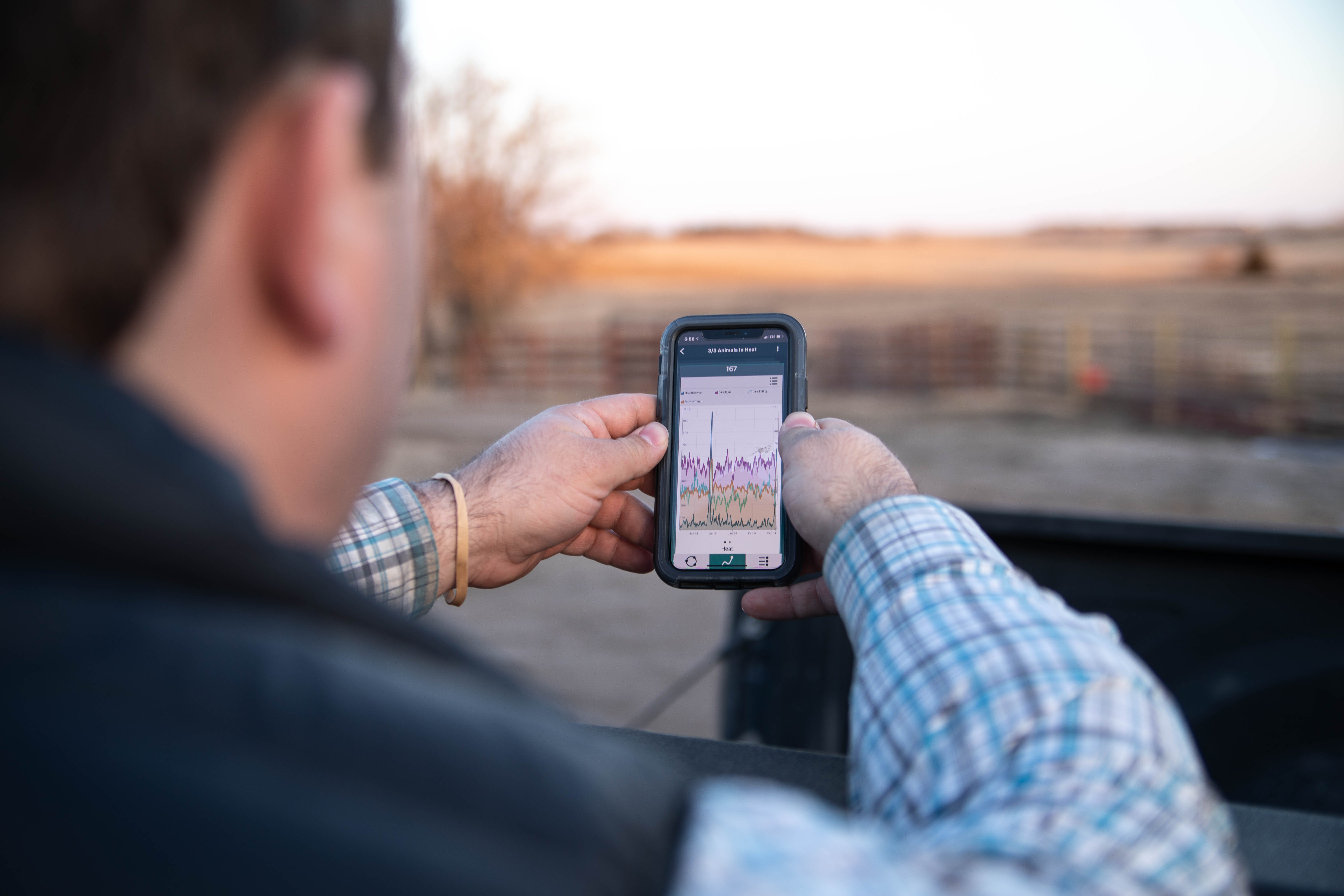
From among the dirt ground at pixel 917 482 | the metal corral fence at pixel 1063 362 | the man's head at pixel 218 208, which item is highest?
the man's head at pixel 218 208

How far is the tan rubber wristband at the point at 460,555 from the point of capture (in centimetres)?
154

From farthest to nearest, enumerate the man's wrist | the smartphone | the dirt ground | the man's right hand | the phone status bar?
the dirt ground → the phone status bar → the smartphone → the man's wrist → the man's right hand

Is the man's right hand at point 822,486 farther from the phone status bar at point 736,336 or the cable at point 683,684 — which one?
the cable at point 683,684

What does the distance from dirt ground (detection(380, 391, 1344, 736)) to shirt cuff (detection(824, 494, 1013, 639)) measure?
1.54ft

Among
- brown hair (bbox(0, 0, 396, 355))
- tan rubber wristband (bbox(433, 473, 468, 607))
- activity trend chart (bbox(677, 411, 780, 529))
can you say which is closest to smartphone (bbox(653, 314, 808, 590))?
activity trend chart (bbox(677, 411, 780, 529))

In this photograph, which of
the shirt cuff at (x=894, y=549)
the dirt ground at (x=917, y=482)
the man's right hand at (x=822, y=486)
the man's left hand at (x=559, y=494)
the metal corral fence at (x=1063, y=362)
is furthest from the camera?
the metal corral fence at (x=1063, y=362)

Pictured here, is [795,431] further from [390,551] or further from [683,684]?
[683,684]

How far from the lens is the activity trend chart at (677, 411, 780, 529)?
177 centimetres

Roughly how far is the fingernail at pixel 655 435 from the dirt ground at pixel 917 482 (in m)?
0.57

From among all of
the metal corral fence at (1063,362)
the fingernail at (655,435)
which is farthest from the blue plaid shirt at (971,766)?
→ the metal corral fence at (1063,362)

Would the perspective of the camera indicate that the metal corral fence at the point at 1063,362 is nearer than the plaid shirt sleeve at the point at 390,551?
No

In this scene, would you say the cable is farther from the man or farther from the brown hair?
the brown hair

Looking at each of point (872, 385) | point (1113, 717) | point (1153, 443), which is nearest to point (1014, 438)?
point (1153, 443)

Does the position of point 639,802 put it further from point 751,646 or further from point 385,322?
point 751,646
